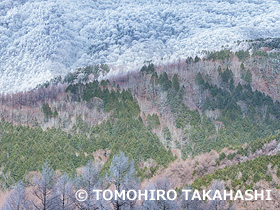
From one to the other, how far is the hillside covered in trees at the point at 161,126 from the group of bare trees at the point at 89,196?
0.18 m

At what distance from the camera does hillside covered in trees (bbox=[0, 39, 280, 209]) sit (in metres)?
58.5

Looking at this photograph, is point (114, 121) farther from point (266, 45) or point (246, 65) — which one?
point (266, 45)

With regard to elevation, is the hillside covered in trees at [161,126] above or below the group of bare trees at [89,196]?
below

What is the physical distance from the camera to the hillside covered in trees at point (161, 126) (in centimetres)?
5845

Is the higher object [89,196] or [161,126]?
[89,196]

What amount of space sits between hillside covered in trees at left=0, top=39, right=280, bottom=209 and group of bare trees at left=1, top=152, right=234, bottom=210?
0.18 meters

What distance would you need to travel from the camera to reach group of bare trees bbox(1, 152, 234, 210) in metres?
38.9

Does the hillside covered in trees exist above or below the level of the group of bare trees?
below

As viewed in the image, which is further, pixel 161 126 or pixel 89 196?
pixel 161 126

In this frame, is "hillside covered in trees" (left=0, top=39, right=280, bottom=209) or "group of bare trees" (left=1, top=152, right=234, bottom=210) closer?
"group of bare trees" (left=1, top=152, right=234, bottom=210)

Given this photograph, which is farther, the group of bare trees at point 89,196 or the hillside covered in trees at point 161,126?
the hillside covered in trees at point 161,126

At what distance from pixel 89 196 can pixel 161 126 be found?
58.9 metres

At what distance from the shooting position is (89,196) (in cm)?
4053

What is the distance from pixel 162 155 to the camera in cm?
8031
